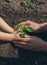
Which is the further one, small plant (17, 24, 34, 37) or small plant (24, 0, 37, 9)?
small plant (24, 0, 37, 9)

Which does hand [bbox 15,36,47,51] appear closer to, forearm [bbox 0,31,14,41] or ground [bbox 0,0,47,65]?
forearm [bbox 0,31,14,41]

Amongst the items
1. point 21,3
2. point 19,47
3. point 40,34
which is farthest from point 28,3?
point 19,47

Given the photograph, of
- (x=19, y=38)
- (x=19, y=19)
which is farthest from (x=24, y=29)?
(x=19, y=19)

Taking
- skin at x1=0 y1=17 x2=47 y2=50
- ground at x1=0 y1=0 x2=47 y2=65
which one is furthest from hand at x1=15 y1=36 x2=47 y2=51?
ground at x1=0 y1=0 x2=47 y2=65

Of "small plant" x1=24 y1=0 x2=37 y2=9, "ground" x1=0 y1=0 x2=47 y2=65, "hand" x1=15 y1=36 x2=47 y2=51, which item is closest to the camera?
"hand" x1=15 y1=36 x2=47 y2=51

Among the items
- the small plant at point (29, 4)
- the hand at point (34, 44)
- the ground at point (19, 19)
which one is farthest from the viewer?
the small plant at point (29, 4)

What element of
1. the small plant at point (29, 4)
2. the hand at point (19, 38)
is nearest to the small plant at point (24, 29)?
the hand at point (19, 38)

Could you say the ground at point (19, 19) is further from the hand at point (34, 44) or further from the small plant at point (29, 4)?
the hand at point (34, 44)

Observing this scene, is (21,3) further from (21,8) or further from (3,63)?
(3,63)
